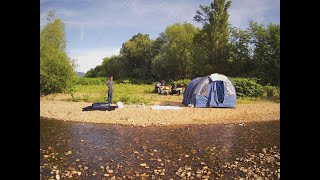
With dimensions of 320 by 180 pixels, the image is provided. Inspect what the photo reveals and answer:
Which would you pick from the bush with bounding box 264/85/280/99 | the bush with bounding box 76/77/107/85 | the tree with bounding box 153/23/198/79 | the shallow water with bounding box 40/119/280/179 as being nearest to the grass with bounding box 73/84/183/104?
the bush with bounding box 264/85/280/99

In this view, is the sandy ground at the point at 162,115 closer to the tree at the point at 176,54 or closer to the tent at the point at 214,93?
the tent at the point at 214,93

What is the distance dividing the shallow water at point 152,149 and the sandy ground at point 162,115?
0.88 m

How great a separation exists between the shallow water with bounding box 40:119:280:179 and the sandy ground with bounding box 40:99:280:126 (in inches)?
34.7

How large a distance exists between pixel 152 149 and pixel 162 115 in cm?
530

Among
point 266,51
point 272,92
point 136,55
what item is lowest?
point 272,92

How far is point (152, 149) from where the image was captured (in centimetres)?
748

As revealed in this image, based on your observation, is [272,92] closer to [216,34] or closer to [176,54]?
[216,34]

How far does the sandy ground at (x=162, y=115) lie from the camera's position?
37.9ft

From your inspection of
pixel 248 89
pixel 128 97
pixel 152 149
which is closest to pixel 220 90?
pixel 128 97

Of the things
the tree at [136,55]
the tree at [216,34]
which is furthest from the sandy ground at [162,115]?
the tree at [136,55]
